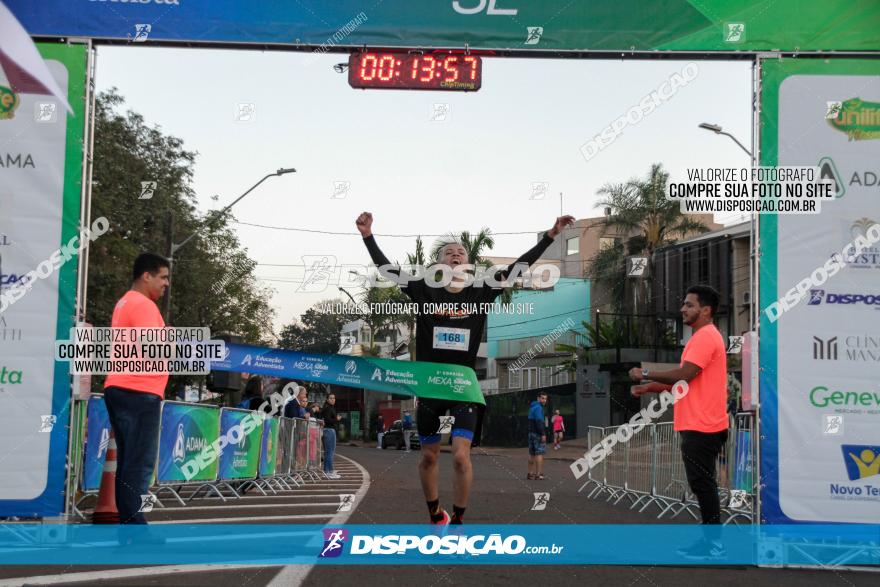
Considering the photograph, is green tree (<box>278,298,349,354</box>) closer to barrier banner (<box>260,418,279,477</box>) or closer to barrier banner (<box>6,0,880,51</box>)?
barrier banner (<box>260,418,279,477</box>)

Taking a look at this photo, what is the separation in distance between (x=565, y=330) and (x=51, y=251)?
2064 inches

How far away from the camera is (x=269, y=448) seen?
51.7 ft

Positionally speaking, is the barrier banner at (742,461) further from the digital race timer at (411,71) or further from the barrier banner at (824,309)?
the digital race timer at (411,71)

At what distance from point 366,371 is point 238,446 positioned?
21.1 ft

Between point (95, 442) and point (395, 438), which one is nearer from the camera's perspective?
point (95, 442)

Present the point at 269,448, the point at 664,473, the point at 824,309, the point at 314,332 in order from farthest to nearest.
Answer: the point at 314,332 → the point at 269,448 → the point at 664,473 → the point at 824,309

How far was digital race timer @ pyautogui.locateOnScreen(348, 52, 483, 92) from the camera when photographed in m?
8.91

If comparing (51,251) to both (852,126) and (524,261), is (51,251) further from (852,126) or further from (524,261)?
(852,126)

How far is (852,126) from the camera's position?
834 cm

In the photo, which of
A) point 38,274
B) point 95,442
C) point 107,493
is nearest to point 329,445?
point 95,442

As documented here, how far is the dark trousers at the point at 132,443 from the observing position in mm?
6828

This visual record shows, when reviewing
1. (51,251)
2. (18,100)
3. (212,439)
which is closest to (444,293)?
(51,251)

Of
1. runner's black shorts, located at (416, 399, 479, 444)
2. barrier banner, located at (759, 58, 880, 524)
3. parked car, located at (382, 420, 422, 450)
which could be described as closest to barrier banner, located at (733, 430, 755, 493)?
barrier banner, located at (759, 58, 880, 524)

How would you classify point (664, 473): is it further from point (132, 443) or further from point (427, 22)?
point (132, 443)
